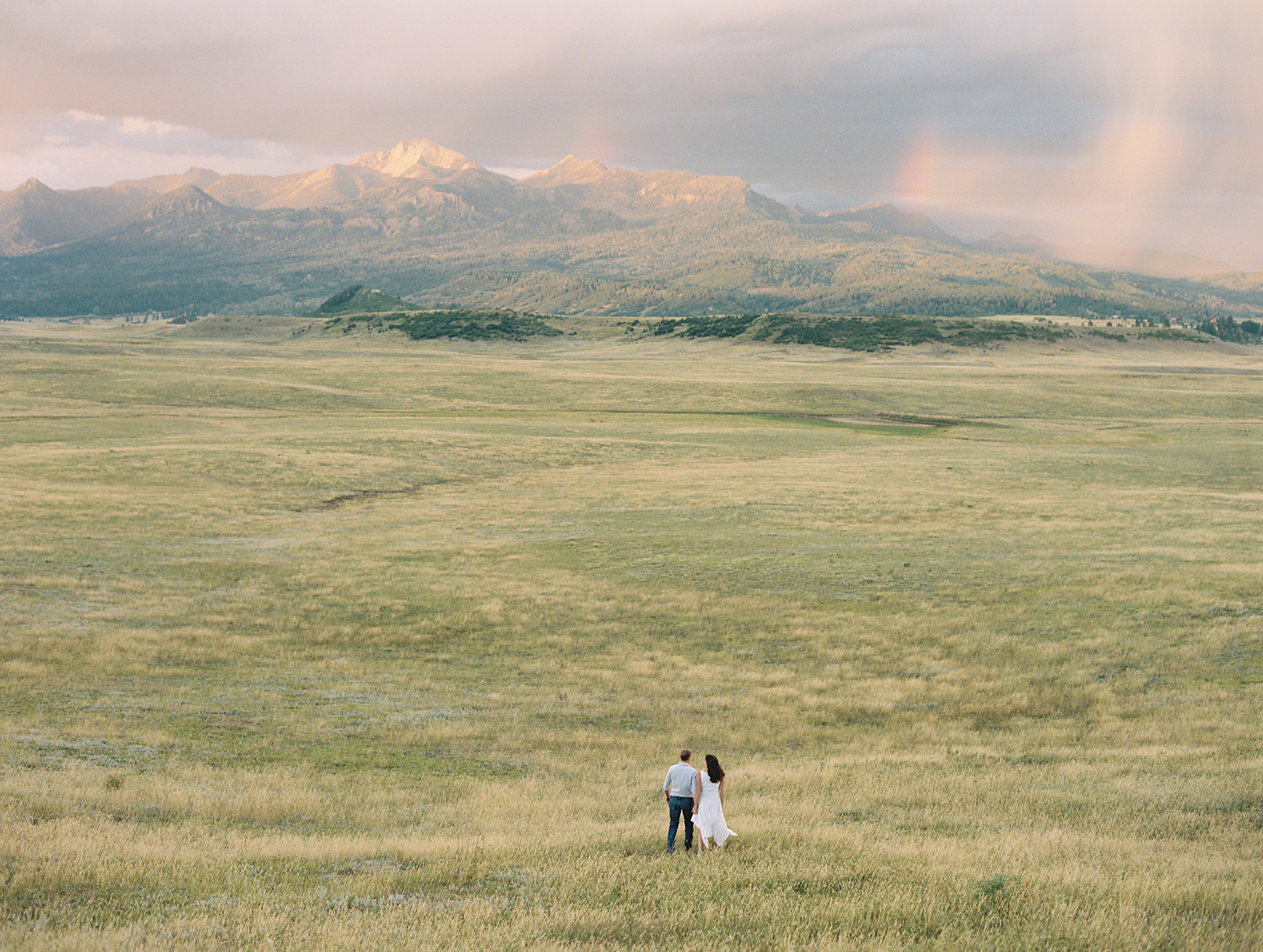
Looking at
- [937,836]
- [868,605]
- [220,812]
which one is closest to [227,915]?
[220,812]

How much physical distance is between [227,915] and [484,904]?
121 inches

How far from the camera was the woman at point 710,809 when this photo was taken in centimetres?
1427

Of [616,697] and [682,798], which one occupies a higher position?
[682,798]

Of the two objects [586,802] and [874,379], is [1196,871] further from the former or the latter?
[874,379]

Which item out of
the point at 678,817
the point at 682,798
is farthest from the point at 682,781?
the point at 678,817

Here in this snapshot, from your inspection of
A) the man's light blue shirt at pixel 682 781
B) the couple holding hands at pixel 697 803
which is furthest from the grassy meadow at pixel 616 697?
the man's light blue shirt at pixel 682 781

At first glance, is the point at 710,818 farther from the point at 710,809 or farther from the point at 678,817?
the point at 678,817

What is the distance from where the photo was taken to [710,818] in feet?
47.2

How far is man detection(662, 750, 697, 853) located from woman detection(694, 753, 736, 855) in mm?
105

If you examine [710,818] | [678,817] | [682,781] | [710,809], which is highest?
[682,781]

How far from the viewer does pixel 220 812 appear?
647 inches

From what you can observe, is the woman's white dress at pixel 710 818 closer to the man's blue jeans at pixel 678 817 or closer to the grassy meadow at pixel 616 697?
the man's blue jeans at pixel 678 817

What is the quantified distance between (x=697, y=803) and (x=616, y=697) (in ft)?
39.2

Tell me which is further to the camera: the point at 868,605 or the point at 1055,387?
the point at 1055,387
